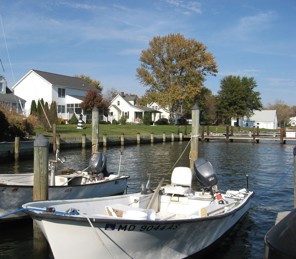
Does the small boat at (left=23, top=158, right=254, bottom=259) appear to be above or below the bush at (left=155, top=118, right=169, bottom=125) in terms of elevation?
below

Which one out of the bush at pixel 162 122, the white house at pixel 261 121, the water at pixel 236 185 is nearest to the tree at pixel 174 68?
the bush at pixel 162 122

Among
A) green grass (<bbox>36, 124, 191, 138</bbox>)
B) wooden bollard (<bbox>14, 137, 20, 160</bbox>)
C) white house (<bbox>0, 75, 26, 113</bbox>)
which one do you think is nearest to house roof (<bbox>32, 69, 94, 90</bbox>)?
white house (<bbox>0, 75, 26, 113</bbox>)

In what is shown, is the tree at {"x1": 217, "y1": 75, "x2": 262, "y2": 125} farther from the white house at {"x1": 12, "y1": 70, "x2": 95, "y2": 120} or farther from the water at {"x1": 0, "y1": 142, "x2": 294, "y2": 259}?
the water at {"x1": 0, "y1": 142, "x2": 294, "y2": 259}

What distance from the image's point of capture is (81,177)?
1360 cm

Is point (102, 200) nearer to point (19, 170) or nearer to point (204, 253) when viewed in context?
point (204, 253)

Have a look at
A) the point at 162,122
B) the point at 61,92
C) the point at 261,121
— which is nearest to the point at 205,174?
the point at 61,92

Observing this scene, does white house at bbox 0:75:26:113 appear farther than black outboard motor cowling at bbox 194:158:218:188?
Yes

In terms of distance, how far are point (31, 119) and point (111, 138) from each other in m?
10.3

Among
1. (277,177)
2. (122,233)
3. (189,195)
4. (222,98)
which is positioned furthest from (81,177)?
(222,98)

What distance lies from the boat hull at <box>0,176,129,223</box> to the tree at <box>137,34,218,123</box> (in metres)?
57.2

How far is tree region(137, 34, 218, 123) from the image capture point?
70.8 m

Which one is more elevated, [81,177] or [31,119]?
[31,119]

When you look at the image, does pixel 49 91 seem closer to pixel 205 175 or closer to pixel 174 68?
pixel 174 68

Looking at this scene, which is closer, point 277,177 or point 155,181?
point 155,181
